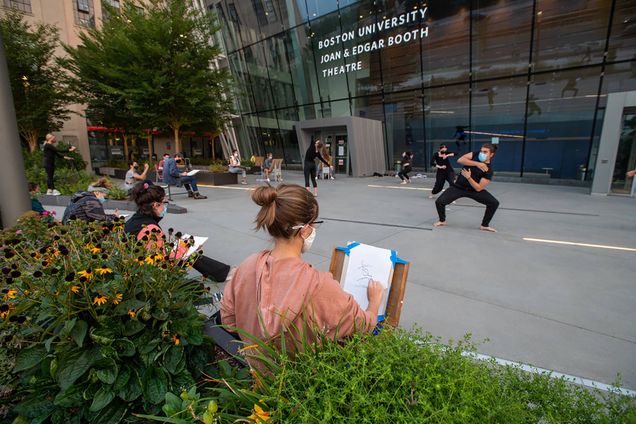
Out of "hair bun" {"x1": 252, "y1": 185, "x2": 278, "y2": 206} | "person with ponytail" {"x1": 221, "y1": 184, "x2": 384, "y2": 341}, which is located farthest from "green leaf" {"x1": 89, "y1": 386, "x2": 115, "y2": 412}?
"hair bun" {"x1": 252, "y1": 185, "x2": 278, "y2": 206}

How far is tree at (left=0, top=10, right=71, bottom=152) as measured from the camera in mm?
16875

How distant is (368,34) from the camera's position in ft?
61.7

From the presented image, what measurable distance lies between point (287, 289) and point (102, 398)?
0.92 meters

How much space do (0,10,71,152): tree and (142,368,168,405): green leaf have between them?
72.8 ft

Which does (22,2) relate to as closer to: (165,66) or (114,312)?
(165,66)

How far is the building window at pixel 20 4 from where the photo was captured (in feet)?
67.6

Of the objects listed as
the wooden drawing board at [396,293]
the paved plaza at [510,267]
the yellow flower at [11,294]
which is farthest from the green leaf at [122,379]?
the paved plaza at [510,267]

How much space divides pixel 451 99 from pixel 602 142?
7995mm

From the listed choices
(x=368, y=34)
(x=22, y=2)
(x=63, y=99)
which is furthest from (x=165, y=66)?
(x=22, y=2)

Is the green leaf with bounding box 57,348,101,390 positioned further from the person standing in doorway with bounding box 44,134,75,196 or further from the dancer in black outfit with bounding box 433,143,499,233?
the person standing in doorway with bounding box 44,134,75,196

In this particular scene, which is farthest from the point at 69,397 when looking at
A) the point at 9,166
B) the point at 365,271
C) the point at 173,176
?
the point at 173,176

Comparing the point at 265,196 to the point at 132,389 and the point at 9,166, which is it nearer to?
the point at 132,389

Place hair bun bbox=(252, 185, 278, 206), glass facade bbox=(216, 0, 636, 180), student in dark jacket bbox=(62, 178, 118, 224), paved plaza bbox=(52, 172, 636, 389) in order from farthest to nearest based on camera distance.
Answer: glass facade bbox=(216, 0, 636, 180)
student in dark jacket bbox=(62, 178, 118, 224)
paved plaza bbox=(52, 172, 636, 389)
hair bun bbox=(252, 185, 278, 206)

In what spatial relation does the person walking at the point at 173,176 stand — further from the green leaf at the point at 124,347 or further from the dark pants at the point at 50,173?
the green leaf at the point at 124,347
